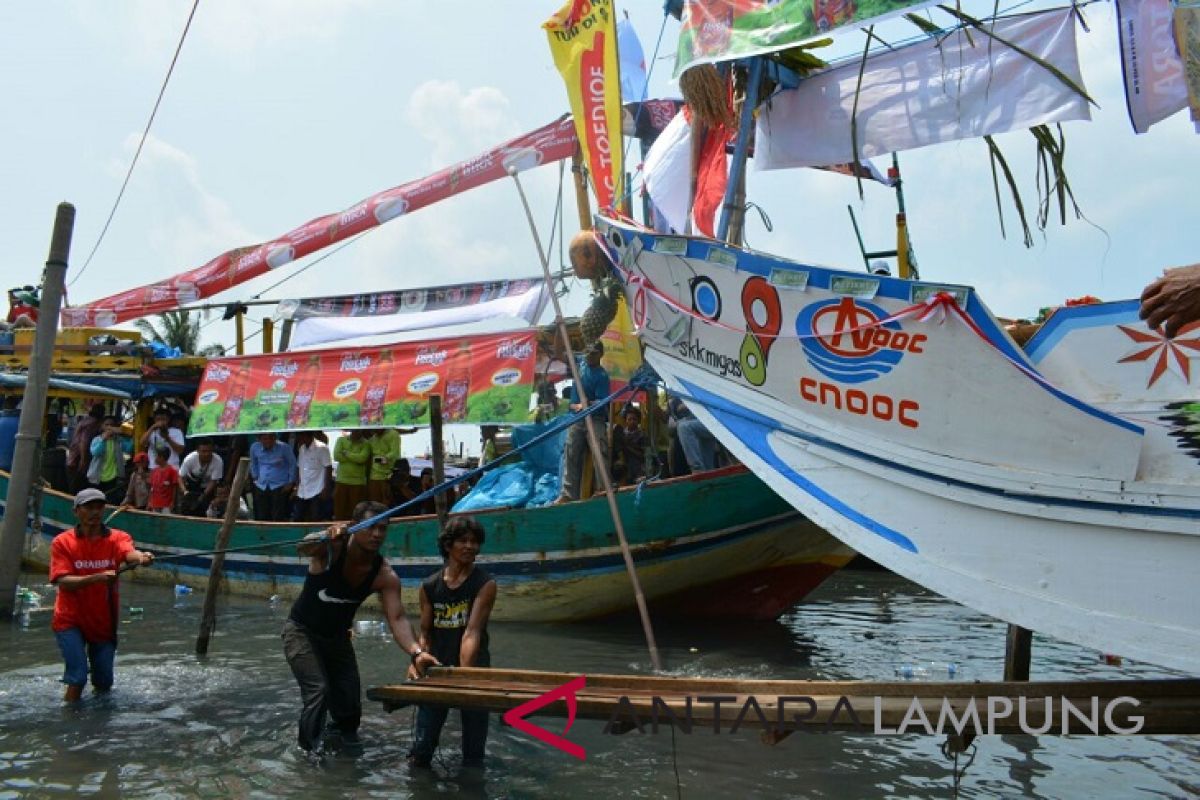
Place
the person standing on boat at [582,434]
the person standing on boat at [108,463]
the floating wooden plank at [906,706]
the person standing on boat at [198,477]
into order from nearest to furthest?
the floating wooden plank at [906,706]
the person standing on boat at [582,434]
the person standing on boat at [198,477]
the person standing on boat at [108,463]

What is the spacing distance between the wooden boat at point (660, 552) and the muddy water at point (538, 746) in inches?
23.3

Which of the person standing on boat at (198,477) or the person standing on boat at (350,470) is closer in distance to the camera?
the person standing on boat at (350,470)

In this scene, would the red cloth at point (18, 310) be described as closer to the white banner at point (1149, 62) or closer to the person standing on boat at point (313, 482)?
the person standing on boat at point (313, 482)

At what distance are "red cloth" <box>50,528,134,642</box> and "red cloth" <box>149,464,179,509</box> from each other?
6.95 meters

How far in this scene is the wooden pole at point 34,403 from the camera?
35.0ft

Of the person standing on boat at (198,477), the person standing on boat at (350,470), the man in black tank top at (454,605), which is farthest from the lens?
the person standing on boat at (198,477)

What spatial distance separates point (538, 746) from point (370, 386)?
6.14 m

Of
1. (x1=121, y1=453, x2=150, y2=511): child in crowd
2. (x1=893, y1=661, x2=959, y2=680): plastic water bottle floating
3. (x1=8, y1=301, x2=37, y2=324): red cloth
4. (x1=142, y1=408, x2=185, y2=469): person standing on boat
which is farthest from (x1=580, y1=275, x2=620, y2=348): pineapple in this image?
(x1=8, y1=301, x2=37, y2=324): red cloth

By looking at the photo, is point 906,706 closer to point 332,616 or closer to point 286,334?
point 332,616

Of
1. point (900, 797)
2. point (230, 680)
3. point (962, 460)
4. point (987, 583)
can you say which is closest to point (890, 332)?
point (962, 460)

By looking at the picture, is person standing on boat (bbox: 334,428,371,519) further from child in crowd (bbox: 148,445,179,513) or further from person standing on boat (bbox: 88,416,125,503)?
person standing on boat (bbox: 88,416,125,503)

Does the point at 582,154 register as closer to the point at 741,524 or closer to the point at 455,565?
the point at 741,524

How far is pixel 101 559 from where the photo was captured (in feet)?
24.9

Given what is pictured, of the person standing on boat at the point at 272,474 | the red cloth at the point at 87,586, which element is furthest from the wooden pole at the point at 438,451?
the person standing on boat at the point at 272,474
